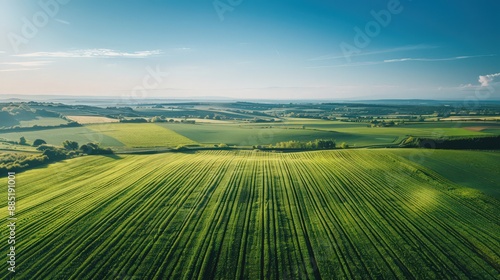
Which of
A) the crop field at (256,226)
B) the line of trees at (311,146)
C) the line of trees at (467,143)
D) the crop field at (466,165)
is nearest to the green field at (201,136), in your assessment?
the line of trees at (311,146)

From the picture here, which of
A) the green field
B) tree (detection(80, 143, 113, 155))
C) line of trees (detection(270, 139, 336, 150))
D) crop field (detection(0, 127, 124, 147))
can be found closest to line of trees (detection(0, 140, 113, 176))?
tree (detection(80, 143, 113, 155))

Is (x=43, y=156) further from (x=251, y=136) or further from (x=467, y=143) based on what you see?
(x=467, y=143)

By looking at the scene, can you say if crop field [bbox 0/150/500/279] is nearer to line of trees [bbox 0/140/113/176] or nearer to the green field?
line of trees [bbox 0/140/113/176]

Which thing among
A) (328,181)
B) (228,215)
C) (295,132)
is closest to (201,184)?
(228,215)

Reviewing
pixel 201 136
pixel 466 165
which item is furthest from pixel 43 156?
pixel 466 165

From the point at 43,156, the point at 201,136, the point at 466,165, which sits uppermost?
the point at 466,165

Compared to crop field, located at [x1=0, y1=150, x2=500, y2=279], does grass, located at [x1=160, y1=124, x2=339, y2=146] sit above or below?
below

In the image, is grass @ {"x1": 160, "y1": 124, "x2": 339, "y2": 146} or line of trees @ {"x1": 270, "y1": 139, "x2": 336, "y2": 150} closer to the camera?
line of trees @ {"x1": 270, "y1": 139, "x2": 336, "y2": 150}

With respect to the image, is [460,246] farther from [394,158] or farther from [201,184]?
[394,158]

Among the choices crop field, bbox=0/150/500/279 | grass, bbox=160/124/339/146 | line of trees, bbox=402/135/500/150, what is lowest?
grass, bbox=160/124/339/146

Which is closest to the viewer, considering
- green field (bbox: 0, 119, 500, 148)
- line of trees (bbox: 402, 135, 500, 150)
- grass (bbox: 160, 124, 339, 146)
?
line of trees (bbox: 402, 135, 500, 150)

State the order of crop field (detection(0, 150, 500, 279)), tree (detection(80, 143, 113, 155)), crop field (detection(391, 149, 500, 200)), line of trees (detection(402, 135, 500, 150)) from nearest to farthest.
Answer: crop field (detection(0, 150, 500, 279)), crop field (detection(391, 149, 500, 200)), line of trees (detection(402, 135, 500, 150)), tree (detection(80, 143, 113, 155))
